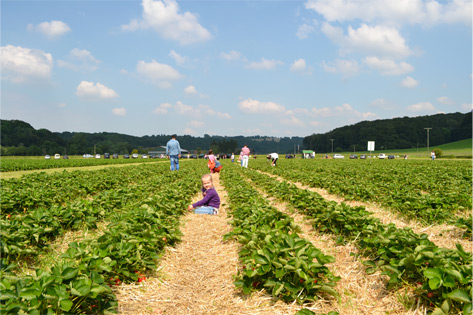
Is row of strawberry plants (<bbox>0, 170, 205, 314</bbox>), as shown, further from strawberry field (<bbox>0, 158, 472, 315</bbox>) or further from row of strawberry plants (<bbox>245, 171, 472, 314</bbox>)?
row of strawberry plants (<bbox>245, 171, 472, 314</bbox>)

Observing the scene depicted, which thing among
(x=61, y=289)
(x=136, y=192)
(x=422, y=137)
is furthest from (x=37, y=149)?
(x=422, y=137)

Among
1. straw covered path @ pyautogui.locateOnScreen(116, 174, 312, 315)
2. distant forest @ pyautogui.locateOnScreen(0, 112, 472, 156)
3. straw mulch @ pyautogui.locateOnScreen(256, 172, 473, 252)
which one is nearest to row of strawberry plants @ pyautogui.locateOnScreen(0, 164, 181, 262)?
straw covered path @ pyautogui.locateOnScreen(116, 174, 312, 315)

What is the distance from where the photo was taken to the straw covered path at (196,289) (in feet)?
11.2

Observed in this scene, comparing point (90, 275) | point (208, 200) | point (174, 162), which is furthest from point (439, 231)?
point (174, 162)

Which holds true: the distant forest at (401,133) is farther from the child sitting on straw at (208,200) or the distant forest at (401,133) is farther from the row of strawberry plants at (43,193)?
the child sitting on straw at (208,200)

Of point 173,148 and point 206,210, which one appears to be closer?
point 206,210

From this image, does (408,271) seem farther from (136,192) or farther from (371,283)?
(136,192)

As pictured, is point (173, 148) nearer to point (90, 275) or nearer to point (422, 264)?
point (90, 275)

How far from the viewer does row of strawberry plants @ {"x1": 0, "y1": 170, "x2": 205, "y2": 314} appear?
2.61 metres

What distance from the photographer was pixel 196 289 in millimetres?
3971

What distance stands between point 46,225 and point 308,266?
469 cm

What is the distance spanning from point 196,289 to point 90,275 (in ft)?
4.58

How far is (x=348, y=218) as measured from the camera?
18.4ft

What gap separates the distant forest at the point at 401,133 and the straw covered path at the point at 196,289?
150 metres
